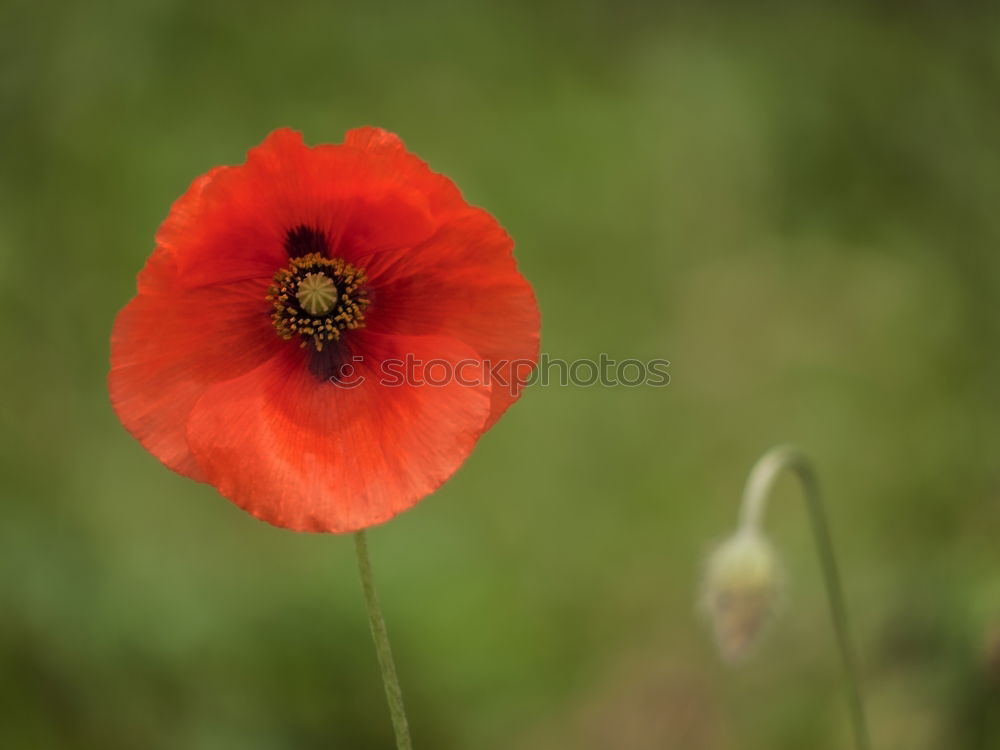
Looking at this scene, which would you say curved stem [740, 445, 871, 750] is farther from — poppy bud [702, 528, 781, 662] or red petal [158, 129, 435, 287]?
red petal [158, 129, 435, 287]

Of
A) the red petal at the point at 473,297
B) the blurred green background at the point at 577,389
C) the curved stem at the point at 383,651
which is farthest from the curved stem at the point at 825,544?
the curved stem at the point at 383,651

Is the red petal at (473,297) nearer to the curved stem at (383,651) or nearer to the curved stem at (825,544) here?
A: the curved stem at (383,651)

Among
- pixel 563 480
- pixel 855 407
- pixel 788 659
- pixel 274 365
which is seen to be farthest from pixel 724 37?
pixel 274 365

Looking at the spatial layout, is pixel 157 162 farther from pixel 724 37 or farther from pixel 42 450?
pixel 724 37

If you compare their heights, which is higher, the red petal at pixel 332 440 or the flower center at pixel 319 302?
the flower center at pixel 319 302

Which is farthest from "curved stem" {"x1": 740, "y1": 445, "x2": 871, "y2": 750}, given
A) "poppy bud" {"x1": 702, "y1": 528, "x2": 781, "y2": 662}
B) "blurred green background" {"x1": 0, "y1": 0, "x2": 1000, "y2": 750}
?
"blurred green background" {"x1": 0, "y1": 0, "x2": 1000, "y2": 750}

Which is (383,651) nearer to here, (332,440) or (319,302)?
(332,440)
